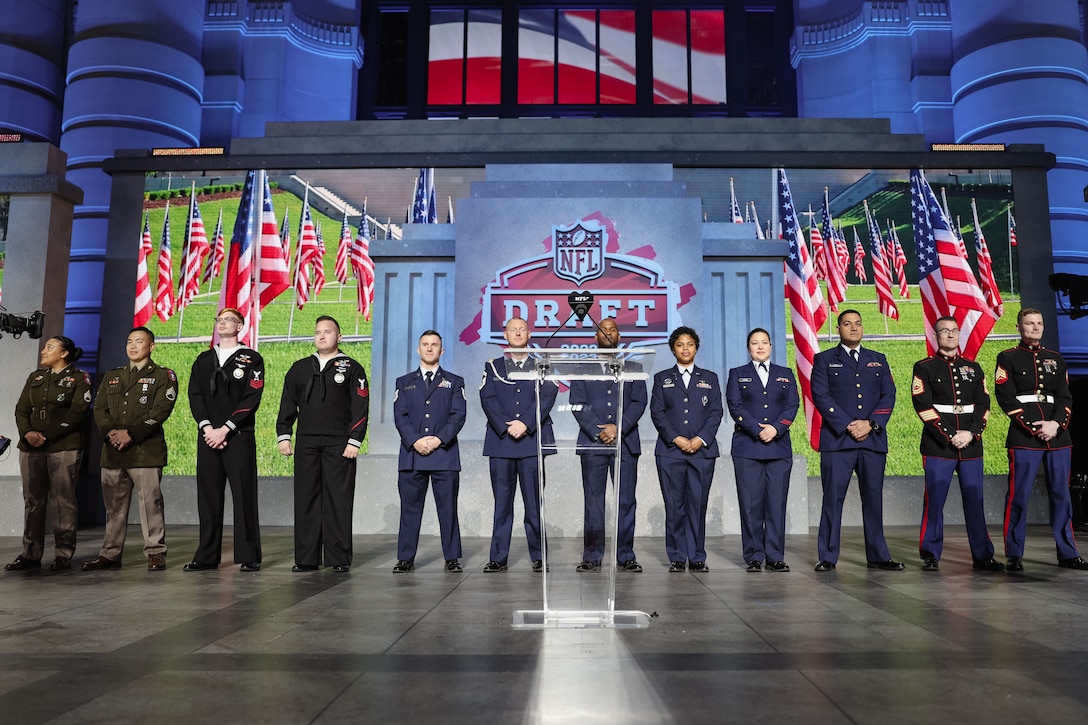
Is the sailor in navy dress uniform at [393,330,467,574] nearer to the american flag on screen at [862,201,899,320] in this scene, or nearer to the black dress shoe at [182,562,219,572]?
the black dress shoe at [182,562,219,572]

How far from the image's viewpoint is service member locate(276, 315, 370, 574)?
500 cm

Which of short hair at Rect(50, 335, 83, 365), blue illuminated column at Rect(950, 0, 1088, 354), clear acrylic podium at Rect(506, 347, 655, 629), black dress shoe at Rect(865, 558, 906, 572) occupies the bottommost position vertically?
black dress shoe at Rect(865, 558, 906, 572)

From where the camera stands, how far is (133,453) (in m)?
5.05

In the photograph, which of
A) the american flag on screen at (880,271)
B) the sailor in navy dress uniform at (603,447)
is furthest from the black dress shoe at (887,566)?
the american flag on screen at (880,271)

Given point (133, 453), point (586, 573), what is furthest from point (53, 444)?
point (586, 573)

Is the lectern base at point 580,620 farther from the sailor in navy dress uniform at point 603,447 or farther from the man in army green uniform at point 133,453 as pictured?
the man in army green uniform at point 133,453

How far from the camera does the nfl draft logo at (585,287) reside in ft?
26.6

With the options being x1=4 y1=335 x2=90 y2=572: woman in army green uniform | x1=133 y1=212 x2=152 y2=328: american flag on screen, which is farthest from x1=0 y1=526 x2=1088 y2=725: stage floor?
x1=133 y1=212 x2=152 y2=328: american flag on screen

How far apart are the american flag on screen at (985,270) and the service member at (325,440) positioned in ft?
25.3

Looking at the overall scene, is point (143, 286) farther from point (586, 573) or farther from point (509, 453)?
point (586, 573)

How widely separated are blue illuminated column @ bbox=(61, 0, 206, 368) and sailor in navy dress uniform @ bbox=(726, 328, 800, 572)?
35.9 ft

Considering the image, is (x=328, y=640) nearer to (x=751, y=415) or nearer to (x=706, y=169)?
(x=751, y=415)

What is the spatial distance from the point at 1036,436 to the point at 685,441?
216cm

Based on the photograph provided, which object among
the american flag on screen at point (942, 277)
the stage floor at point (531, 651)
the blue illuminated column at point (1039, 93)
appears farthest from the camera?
the blue illuminated column at point (1039, 93)
